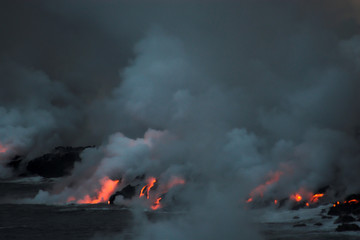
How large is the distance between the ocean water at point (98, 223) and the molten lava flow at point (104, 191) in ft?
23.4

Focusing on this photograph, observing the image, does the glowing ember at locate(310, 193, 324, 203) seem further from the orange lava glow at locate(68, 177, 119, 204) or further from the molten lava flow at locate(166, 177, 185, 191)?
the orange lava glow at locate(68, 177, 119, 204)

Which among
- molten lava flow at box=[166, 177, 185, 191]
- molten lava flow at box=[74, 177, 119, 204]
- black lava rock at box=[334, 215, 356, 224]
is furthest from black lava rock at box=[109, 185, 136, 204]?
black lava rock at box=[334, 215, 356, 224]

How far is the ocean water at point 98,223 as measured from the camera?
144ft

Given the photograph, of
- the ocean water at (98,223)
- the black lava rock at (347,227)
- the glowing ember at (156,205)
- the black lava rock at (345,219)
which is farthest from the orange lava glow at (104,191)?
the black lava rock at (347,227)

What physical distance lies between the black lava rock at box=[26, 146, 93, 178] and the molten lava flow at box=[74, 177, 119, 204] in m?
81.7

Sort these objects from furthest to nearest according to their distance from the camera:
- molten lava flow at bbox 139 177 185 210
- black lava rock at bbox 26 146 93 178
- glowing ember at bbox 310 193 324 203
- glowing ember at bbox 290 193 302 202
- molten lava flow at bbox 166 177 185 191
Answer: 1. black lava rock at bbox 26 146 93 178
2. molten lava flow at bbox 166 177 185 191
3. molten lava flow at bbox 139 177 185 210
4. glowing ember at bbox 290 193 302 202
5. glowing ember at bbox 310 193 324 203

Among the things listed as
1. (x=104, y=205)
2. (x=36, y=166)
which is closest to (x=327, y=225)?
(x=104, y=205)

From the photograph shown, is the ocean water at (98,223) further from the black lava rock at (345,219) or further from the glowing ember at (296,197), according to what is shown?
the glowing ember at (296,197)

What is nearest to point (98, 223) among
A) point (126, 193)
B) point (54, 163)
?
point (126, 193)

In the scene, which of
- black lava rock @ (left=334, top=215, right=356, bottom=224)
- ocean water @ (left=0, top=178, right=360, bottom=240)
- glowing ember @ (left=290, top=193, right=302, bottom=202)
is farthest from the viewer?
glowing ember @ (left=290, top=193, right=302, bottom=202)

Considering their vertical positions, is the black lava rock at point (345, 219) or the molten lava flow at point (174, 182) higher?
the molten lava flow at point (174, 182)

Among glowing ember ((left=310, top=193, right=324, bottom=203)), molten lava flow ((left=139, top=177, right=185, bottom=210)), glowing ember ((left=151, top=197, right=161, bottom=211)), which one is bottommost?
glowing ember ((left=310, top=193, right=324, bottom=203))

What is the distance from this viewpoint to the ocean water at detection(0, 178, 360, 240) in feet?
144

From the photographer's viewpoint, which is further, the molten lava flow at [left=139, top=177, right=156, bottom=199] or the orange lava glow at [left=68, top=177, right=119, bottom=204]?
the orange lava glow at [left=68, top=177, right=119, bottom=204]
